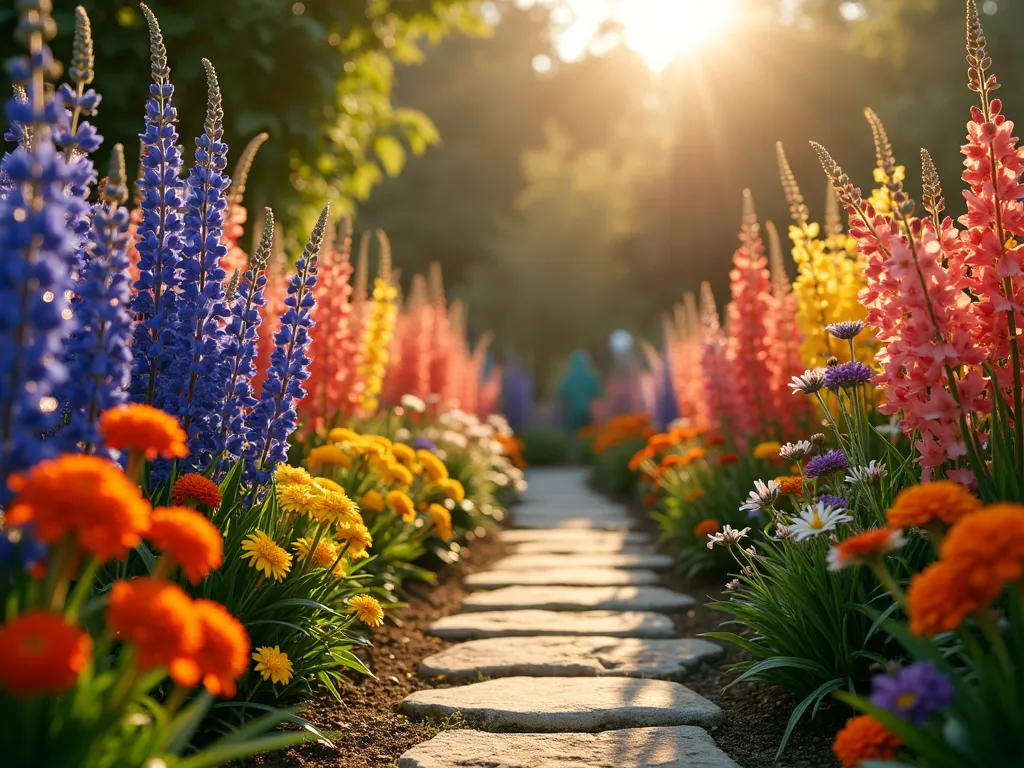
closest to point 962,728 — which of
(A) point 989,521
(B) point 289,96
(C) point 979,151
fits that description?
(A) point 989,521

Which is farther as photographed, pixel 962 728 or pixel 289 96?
pixel 289 96

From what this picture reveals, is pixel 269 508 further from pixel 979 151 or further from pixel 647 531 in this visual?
pixel 647 531

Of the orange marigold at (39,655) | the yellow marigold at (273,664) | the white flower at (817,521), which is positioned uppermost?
the white flower at (817,521)

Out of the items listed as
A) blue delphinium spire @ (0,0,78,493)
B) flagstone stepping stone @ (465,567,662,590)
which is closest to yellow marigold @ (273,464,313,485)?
blue delphinium spire @ (0,0,78,493)

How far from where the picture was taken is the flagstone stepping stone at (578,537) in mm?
6668

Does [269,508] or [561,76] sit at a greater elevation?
[561,76]

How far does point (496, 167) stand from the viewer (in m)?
30.5

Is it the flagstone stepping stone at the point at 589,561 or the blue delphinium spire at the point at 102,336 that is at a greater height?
the blue delphinium spire at the point at 102,336

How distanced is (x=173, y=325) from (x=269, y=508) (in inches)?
28.8

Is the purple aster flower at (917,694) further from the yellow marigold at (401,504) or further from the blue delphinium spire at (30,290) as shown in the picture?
the yellow marigold at (401,504)

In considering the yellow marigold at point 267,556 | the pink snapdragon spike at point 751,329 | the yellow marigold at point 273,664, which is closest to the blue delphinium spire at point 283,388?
the yellow marigold at point 267,556

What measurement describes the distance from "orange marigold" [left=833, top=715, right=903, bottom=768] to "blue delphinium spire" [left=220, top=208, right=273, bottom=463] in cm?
216

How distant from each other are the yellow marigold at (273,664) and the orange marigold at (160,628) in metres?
1.10

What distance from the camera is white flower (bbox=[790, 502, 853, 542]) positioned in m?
2.44
